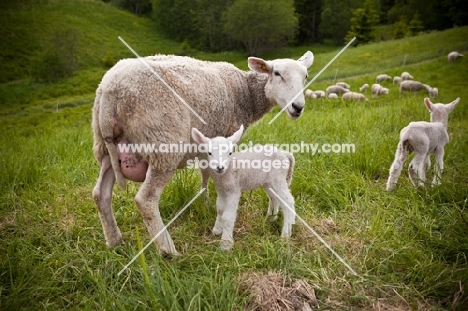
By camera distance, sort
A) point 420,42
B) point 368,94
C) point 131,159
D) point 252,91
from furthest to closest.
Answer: point 420,42 < point 368,94 < point 252,91 < point 131,159

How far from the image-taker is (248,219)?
3469mm

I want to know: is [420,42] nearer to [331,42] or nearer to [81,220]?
[331,42]

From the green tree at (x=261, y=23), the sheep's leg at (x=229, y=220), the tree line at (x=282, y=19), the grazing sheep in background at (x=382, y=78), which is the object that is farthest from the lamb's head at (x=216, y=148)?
the green tree at (x=261, y=23)

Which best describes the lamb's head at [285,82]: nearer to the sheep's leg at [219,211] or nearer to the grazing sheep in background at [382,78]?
the sheep's leg at [219,211]

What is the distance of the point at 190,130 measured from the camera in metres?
3.04

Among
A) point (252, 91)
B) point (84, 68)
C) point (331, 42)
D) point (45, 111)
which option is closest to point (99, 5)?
point (84, 68)

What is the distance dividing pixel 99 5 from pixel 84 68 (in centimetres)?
1455

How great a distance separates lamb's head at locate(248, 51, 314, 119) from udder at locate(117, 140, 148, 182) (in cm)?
159

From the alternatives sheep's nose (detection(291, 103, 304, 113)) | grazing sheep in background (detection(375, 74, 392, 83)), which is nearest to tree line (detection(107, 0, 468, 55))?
grazing sheep in background (detection(375, 74, 392, 83))

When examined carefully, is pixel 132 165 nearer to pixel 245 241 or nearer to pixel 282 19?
pixel 245 241

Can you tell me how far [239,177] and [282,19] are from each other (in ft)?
80.4

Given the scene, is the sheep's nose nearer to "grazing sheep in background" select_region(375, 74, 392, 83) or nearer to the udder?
the udder

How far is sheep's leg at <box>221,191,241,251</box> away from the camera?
293 cm

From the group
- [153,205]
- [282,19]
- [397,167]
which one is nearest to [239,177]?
[153,205]
